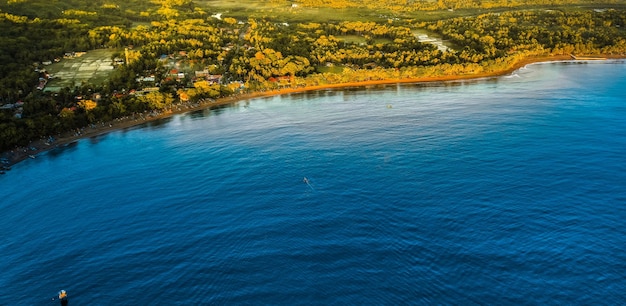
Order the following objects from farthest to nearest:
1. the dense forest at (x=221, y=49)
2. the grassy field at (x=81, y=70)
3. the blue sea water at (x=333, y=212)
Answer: the grassy field at (x=81, y=70)
the dense forest at (x=221, y=49)
the blue sea water at (x=333, y=212)

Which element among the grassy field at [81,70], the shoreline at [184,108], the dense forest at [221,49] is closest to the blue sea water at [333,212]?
the shoreline at [184,108]

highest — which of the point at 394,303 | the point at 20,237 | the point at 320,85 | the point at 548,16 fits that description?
the point at 548,16

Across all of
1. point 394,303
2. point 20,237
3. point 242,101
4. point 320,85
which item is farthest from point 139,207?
point 320,85

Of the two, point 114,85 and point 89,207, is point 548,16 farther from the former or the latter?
point 89,207

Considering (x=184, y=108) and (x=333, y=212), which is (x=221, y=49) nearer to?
(x=184, y=108)

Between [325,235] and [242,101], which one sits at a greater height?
[242,101]

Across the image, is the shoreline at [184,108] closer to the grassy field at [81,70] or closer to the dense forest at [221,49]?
the dense forest at [221,49]

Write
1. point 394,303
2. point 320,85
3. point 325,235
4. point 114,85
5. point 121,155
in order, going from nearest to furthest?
point 394,303 < point 325,235 < point 121,155 < point 114,85 < point 320,85
